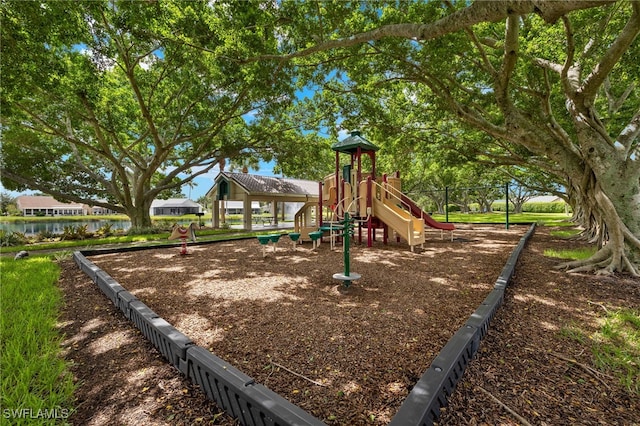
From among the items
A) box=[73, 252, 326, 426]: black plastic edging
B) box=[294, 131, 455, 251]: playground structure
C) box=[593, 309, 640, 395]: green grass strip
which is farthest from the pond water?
box=[593, 309, 640, 395]: green grass strip

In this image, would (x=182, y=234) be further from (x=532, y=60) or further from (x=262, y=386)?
(x=532, y=60)

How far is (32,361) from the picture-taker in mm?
2545

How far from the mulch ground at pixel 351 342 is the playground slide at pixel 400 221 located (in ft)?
7.91

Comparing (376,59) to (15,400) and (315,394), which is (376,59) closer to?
(315,394)

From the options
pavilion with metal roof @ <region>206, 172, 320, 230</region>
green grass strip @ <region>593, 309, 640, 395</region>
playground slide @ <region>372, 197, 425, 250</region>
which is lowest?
green grass strip @ <region>593, 309, 640, 395</region>

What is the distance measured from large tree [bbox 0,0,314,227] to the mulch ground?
5.61 m

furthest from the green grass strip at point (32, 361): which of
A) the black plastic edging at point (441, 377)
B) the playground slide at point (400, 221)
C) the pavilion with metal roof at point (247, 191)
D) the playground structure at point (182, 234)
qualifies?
the pavilion with metal roof at point (247, 191)

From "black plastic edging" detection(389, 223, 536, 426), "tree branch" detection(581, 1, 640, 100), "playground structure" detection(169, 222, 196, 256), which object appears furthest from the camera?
"playground structure" detection(169, 222, 196, 256)

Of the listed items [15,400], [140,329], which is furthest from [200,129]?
[15,400]

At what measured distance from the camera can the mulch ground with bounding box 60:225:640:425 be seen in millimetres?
2025

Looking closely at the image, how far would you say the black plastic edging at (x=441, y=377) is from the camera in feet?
5.43

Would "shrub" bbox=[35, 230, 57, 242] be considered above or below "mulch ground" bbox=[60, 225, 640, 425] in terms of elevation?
above

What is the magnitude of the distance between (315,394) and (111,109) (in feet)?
56.0

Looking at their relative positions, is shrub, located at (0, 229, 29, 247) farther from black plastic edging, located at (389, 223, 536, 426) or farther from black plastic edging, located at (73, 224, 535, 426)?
black plastic edging, located at (389, 223, 536, 426)
